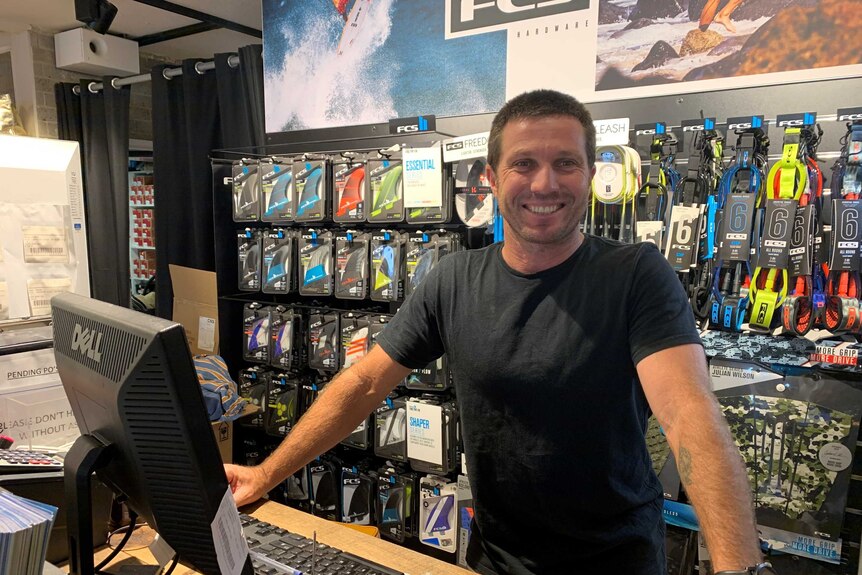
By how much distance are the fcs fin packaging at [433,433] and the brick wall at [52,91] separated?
4.34 metres

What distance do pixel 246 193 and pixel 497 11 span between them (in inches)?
64.9

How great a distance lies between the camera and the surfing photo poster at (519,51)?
230cm

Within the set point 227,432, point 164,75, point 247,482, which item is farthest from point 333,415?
point 164,75

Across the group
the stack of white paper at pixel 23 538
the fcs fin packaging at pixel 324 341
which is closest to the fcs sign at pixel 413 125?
the fcs fin packaging at pixel 324 341

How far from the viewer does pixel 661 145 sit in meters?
2.44

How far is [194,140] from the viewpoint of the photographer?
4457 mm

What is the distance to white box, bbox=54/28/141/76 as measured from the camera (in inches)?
195

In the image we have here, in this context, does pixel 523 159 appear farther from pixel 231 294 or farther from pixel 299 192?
pixel 231 294

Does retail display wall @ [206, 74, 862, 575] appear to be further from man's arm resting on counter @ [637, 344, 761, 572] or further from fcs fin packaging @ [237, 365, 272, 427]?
man's arm resting on counter @ [637, 344, 761, 572]

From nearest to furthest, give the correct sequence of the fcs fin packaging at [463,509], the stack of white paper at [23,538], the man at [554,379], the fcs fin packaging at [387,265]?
the stack of white paper at [23,538] → the man at [554,379] → the fcs fin packaging at [463,509] → the fcs fin packaging at [387,265]

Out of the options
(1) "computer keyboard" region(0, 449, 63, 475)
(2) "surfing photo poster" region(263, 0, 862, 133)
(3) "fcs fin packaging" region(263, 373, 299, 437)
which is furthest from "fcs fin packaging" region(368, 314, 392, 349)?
(1) "computer keyboard" region(0, 449, 63, 475)

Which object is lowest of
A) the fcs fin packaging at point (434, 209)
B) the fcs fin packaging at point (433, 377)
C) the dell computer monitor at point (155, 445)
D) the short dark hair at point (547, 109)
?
the fcs fin packaging at point (433, 377)

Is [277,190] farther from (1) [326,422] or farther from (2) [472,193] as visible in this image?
(1) [326,422]

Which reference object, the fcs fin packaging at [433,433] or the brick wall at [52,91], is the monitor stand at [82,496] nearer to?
the fcs fin packaging at [433,433]
